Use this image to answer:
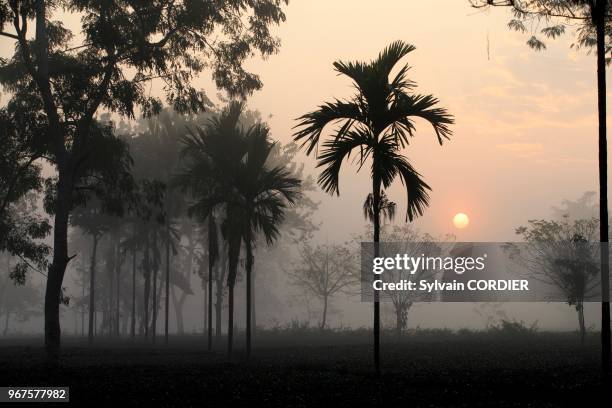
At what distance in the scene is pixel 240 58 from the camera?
34.6m

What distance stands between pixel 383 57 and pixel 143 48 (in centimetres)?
1732

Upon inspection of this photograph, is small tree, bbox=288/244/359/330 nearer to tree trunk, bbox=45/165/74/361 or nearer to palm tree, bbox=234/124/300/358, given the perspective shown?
palm tree, bbox=234/124/300/358

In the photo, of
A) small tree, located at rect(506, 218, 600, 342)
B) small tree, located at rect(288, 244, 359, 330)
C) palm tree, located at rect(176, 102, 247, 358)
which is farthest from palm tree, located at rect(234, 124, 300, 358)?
small tree, located at rect(288, 244, 359, 330)

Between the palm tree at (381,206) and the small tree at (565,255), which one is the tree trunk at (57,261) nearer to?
the palm tree at (381,206)

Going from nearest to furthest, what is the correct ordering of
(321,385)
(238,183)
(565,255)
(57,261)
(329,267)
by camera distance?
(321,385)
(57,261)
(238,183)
(565,255)
(329,267)

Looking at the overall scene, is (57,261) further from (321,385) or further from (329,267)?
(329,267)

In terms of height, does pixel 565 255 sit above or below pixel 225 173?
below

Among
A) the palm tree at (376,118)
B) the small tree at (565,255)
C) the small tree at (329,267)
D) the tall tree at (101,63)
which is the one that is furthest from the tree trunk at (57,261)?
the small tree at (329,267)

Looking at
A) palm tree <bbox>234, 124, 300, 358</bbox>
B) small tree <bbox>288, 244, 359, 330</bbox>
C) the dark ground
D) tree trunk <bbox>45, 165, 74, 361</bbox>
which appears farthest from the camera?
small tree <bbox>288, 244, 359, 330</bbox>

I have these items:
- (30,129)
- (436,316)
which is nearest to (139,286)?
(30,129)

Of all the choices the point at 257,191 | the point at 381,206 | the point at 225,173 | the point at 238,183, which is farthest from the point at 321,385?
the point at 225,173

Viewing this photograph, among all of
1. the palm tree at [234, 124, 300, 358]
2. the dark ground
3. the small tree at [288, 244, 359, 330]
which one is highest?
the palm tree at [234, 124, 300, 358]

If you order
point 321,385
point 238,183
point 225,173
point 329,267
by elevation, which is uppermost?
point 225,173

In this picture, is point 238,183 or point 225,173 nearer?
point 238,183
